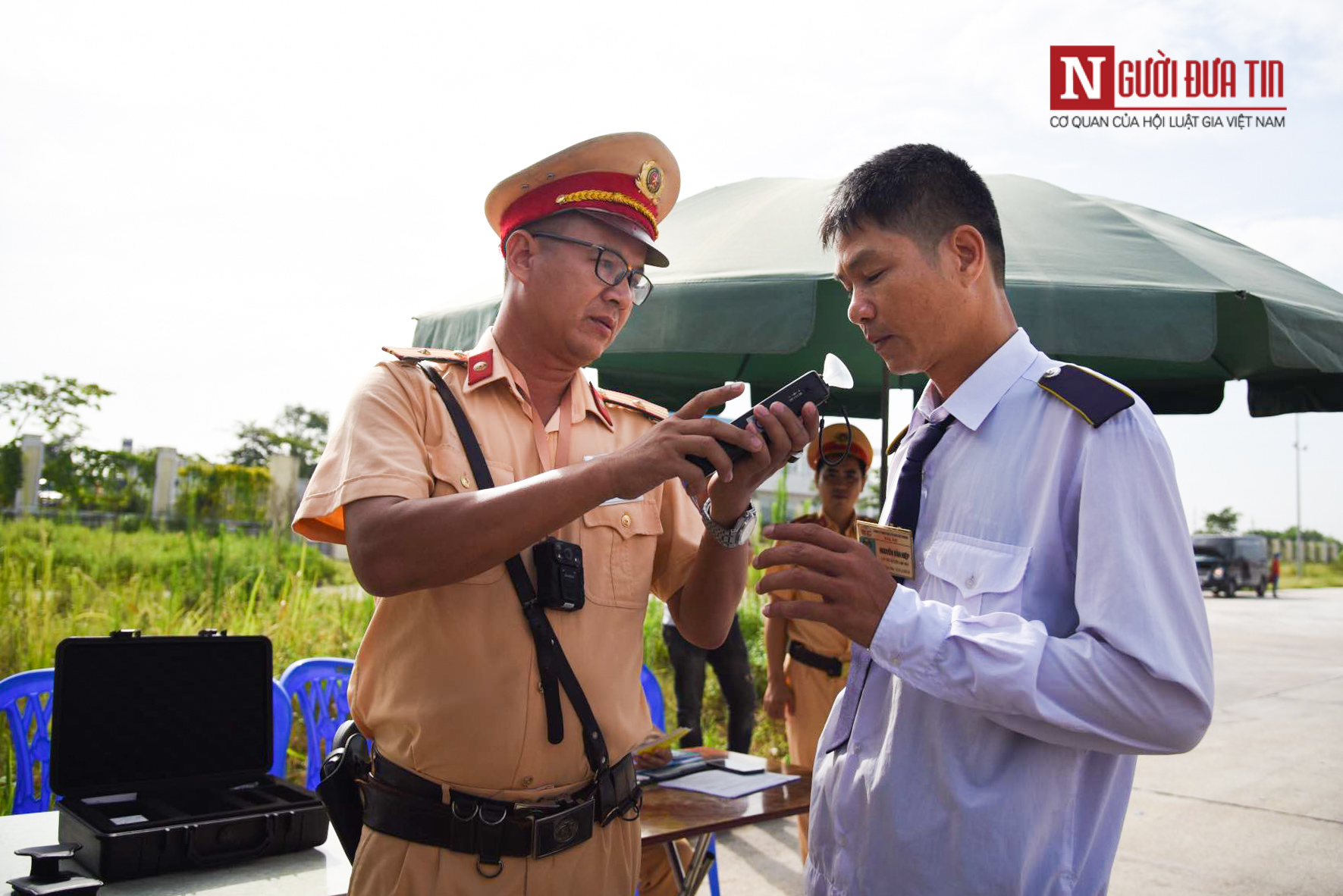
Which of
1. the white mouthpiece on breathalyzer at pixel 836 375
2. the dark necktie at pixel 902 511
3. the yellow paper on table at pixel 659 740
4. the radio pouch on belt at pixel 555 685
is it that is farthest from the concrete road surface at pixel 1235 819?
the white mouthpiece on breathalyzer at pixel 836 375

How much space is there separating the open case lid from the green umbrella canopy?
1.43m

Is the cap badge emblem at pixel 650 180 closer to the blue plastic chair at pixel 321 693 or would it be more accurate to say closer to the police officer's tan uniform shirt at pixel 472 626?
the police officer's tan uniform shirt at pixel 472 626

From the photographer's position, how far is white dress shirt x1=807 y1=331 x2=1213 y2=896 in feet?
4.15

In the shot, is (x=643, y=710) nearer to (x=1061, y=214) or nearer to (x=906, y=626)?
(x=906, y=626)

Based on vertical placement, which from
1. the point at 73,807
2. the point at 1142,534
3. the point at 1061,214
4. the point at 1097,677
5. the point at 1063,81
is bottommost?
the point at 73,807

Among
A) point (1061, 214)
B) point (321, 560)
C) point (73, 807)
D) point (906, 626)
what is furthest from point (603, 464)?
point (321, 560)

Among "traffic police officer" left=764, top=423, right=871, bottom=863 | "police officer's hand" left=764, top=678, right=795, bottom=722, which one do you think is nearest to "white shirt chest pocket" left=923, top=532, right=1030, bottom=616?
"traffic police officer" left=764, top=423, right=871, bottom=863

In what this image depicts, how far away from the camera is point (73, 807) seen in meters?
2.25

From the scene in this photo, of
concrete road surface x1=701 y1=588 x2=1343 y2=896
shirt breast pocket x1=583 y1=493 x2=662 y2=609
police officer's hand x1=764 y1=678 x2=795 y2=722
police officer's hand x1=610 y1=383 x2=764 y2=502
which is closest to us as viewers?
police officer's hand x1=610 y1=383 x2=764 y2=502

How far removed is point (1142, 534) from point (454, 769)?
1.20m

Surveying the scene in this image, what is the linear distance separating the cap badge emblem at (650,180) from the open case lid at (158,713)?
5.84 ft

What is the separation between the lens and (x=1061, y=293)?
2930 mm

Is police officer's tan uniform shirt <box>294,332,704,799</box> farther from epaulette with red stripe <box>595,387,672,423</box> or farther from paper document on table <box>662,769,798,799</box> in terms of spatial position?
paper document on table <box>662,769,798,799</box>

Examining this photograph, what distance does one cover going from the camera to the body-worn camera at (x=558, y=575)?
1.73 meters
